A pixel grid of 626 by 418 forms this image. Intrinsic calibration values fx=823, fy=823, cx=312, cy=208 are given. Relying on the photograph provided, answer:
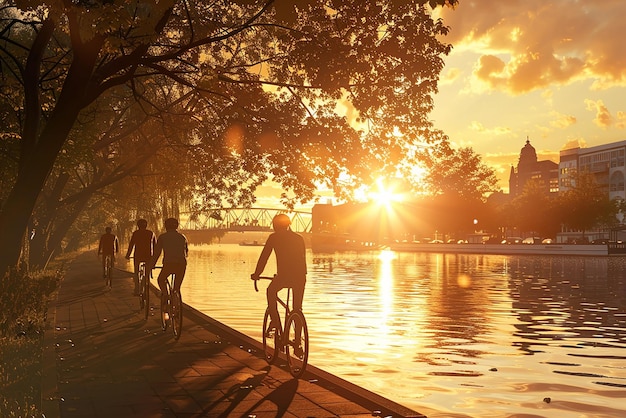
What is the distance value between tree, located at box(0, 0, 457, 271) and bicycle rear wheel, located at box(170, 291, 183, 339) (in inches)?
106

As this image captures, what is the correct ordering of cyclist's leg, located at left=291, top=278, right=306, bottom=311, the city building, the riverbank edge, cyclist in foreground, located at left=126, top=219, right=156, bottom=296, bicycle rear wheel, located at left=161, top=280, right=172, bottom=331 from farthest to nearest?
1. the city building
2. cyclist in foreground, located at left=126, top=219, right=156, bottom=296
3. bicycle rear wheel, located at left=161, top=280, right=172, bottom=331
4. cyclist's leg, located at left=291, top=278, right=306, bottom=311
5. the riverbank edge

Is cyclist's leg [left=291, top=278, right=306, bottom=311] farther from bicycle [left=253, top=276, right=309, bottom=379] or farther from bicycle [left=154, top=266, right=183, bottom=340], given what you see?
bicycle [left=154, top=266, right=183, bottom=340]

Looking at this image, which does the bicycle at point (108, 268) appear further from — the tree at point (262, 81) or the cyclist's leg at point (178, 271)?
the cyclist's leg at point (178, 271)

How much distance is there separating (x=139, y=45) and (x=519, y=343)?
889 cm

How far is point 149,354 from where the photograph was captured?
12344mm

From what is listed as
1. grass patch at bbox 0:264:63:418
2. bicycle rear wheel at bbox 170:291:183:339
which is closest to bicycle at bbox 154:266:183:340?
bicycle rear wheel at bbox 170:291:183:339

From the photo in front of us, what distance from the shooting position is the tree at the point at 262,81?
12695 mm

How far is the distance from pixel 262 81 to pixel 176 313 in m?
4.49

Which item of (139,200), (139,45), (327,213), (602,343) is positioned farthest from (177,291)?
(327,213)

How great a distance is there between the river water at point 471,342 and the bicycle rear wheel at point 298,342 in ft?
4.27

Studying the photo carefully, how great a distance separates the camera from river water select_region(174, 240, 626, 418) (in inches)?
411

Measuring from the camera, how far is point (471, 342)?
15.9 meters

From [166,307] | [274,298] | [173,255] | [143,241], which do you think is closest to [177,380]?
[274,298]

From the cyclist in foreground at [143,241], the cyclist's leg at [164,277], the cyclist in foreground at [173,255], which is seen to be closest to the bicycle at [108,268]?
the cyclist in foreground at [143,241]
